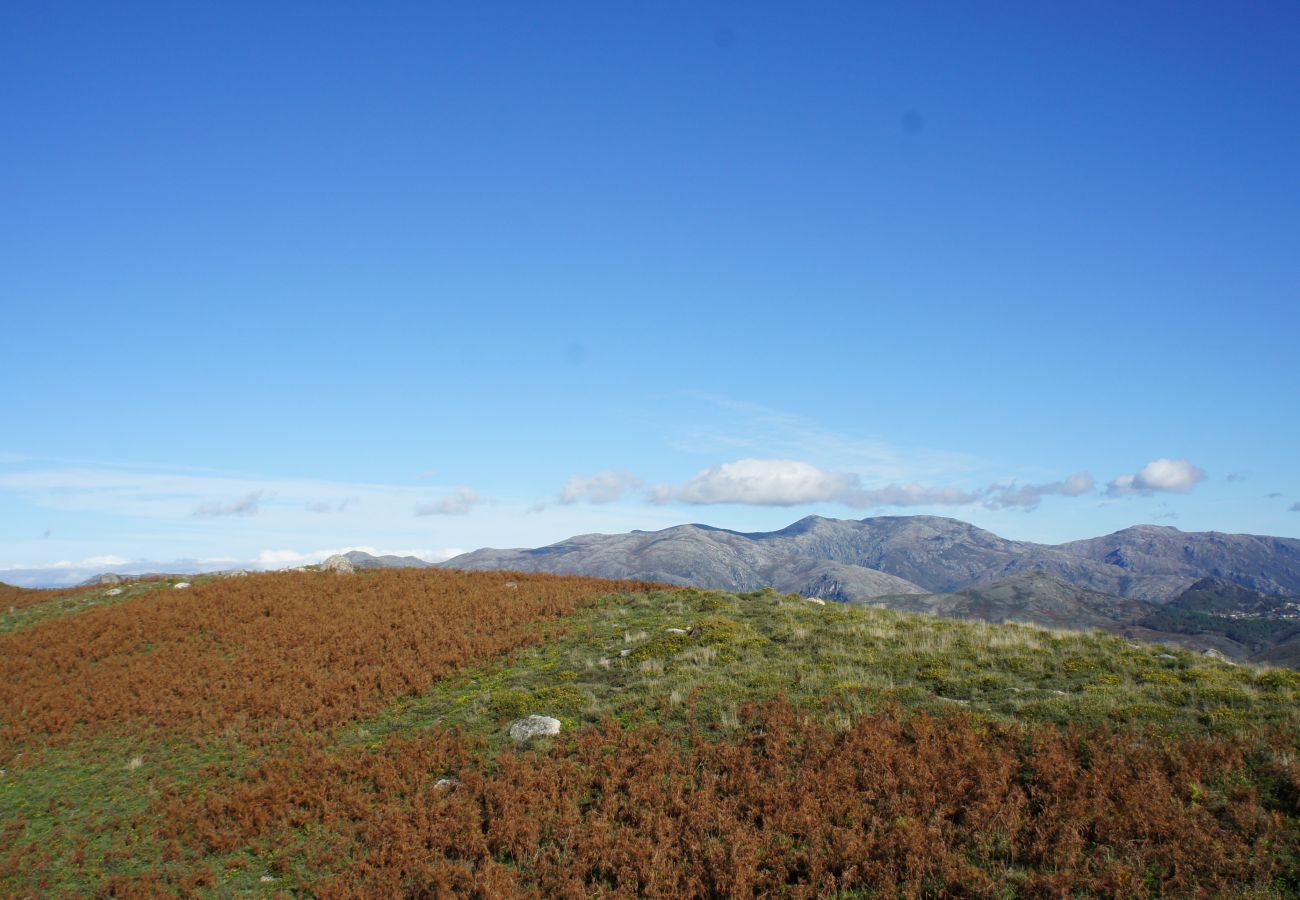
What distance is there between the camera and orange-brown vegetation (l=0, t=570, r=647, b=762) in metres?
21.8

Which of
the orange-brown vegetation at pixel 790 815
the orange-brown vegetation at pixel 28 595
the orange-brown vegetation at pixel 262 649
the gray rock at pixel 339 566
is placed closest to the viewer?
the orange-brown vegetation at pixel 790 815

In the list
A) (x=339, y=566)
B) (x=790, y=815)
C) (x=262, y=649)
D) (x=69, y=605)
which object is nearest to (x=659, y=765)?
(x=790, y=815)

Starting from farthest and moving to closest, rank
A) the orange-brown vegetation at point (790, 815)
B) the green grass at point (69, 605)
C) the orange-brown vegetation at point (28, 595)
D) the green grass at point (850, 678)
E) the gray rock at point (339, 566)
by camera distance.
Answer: the gray rock at point (339, 566), the orange-brown vegetation at point (28, 595), the green grass at point (69, 605), the green grass at point (850, 678), the orange-brown vegetation at point (790, 815)

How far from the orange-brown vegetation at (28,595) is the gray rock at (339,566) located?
41.7ft

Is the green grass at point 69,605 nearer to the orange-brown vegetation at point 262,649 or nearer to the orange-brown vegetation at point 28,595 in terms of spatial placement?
the orange-brown vegetation at point 28,595

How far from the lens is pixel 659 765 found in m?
15.1

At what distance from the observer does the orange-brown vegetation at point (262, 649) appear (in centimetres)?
2177

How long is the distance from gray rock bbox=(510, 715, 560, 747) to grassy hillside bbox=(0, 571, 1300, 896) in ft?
1.49

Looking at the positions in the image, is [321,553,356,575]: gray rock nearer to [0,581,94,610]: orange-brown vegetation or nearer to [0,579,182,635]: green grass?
[0,579,182,635]: green grass

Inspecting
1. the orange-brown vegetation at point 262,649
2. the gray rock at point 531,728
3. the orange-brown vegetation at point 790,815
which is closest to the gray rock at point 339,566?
the orange-brown vegetation at point 262,649

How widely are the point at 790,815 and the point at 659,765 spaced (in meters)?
3.16

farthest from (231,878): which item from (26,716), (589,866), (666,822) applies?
(26,716)

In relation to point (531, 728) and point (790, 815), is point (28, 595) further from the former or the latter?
point (790, 815)

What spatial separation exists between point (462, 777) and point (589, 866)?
4574 mm
